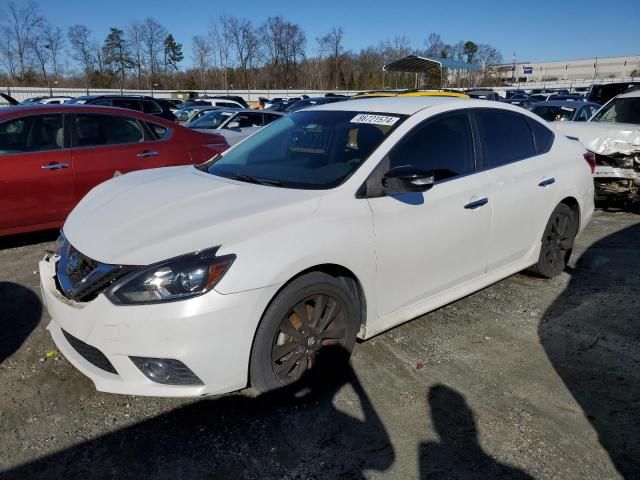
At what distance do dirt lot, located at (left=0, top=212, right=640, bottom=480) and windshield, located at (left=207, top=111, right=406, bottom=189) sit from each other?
49.6 inches

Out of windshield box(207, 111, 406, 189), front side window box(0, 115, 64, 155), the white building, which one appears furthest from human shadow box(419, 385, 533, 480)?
the white building

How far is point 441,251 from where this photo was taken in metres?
3.41

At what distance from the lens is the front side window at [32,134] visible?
5.17 meters

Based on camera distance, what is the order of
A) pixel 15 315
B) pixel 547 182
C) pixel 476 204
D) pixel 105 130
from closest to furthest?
pixel 476 204 < pixel 15 315 < pixel 547 182 < pixel 105 130

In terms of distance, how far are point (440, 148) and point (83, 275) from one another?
241 centimetres

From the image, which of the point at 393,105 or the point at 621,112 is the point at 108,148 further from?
the point at 621,112

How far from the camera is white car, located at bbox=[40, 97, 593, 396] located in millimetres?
2402

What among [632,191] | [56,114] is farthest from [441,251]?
[632,191]

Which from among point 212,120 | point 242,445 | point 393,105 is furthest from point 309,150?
point 212,120

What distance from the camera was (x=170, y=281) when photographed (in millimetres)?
2377

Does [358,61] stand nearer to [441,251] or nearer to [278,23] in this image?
[278,23]

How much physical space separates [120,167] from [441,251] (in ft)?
13.0

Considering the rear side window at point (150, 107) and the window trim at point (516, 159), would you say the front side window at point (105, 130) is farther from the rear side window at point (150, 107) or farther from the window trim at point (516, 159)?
the rear side window at point (150, 107)

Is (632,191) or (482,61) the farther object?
(482,61)
